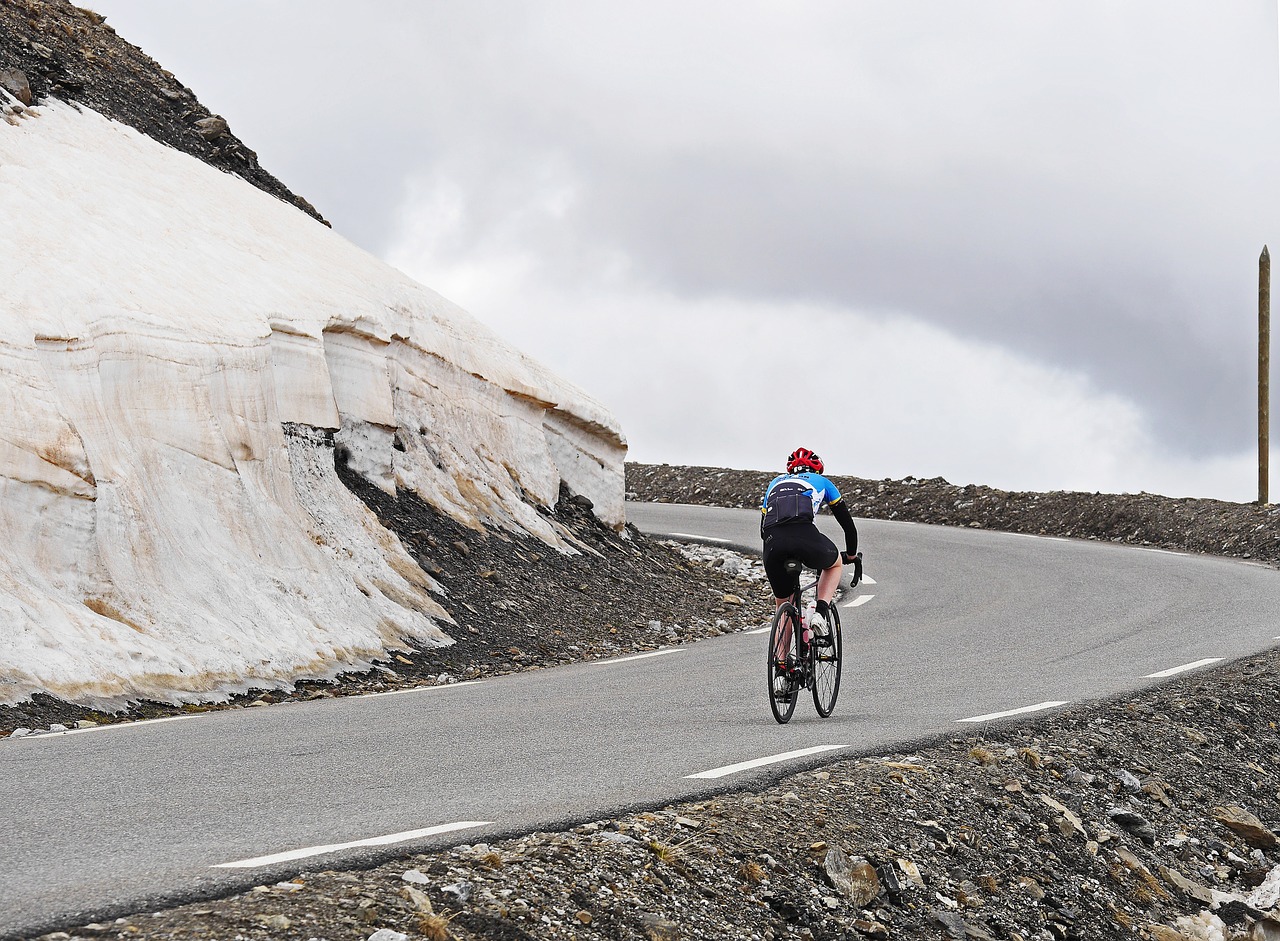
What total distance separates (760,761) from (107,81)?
1927cm

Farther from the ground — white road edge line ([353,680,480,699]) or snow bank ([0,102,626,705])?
snow bank ([0,102,626,705])

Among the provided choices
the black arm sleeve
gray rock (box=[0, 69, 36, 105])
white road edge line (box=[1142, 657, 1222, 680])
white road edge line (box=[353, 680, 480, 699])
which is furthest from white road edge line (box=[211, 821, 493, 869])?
gray rock (box=[0, 69, 36, 105])

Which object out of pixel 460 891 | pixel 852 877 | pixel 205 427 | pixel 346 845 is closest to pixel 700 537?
pixel 205 427

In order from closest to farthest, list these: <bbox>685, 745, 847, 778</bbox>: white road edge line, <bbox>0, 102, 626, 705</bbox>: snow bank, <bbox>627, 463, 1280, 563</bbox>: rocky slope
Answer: <bbox>685, 745, 847, 778</bbox>: white road edge line < <bbox>0, 102, 626, 705</bbox>: snow bank < <bbox>627, 463, 1280, 563</bbox>: rocky slope

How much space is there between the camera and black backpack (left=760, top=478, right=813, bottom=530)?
920 centimetres

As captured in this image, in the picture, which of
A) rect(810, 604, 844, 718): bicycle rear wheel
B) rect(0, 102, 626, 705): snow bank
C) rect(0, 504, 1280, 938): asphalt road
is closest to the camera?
rect(0, 504, 1280, 938): asphalt road

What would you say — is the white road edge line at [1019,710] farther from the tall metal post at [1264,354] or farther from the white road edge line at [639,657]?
the tall metal post at [1264,354]

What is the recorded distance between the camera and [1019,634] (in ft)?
50.2

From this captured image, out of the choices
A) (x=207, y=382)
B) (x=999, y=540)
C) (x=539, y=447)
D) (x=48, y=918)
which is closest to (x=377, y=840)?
(x=48, y=918)

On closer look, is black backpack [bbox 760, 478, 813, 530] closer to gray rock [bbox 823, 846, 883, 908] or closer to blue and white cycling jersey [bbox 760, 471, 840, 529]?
blue and white cycling jersey [bbox 760, 471, 840, 529]

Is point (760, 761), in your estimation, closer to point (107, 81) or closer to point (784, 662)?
point (784, 662)

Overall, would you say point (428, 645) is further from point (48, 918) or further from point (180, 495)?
point (48, 918)

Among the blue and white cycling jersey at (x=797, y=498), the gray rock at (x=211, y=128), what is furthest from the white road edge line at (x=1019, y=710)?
the gray rock at (x=211, y=128)

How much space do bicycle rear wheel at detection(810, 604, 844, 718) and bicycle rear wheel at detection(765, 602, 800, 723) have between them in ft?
0.66
